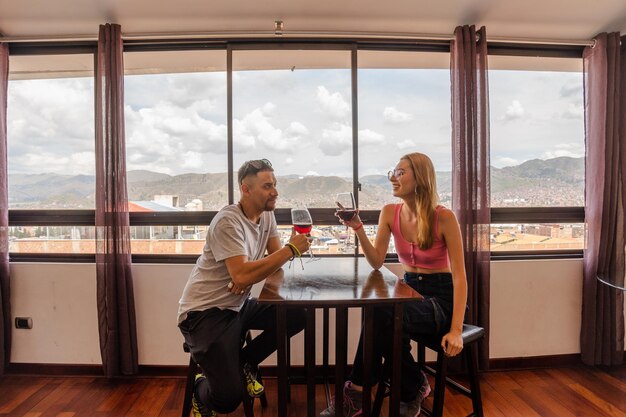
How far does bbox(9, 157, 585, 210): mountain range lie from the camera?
269 cm

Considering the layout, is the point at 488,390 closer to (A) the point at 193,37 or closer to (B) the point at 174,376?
(B) the point at 174,376

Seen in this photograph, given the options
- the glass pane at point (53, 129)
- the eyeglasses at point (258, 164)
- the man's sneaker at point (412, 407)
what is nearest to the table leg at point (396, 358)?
the man's sneaker at point (412, 407)

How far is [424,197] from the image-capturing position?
1854 millimetres

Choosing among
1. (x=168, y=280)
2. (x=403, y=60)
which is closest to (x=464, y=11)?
(x=403, y=60)

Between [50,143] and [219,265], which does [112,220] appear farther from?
[219,265]

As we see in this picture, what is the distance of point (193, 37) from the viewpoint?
2551 mm

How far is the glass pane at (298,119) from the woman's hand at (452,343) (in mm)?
1316

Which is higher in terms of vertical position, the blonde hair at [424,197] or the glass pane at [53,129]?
the glass pane at [53,129]

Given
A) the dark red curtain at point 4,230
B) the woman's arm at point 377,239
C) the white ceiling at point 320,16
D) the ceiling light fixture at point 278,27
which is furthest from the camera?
the dark red curtain at point 4,230

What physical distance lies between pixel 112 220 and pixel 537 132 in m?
3.14

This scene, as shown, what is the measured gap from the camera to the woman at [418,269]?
1693 mm

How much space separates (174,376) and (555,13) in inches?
137

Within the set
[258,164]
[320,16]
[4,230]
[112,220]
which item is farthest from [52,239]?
[320,16]

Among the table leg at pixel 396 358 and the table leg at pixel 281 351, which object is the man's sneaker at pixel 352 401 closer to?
the table leg at pixel 396 358
